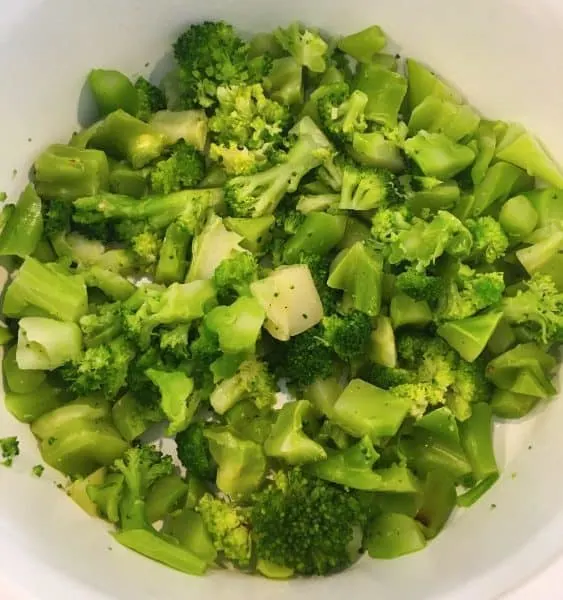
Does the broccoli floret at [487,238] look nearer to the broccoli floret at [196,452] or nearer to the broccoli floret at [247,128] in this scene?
the broccoli floret at [247,128]

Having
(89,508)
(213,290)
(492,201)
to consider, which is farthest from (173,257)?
(492,201)

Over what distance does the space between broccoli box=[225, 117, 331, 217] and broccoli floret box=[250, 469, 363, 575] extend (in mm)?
458

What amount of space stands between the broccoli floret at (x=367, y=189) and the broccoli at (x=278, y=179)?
68 mm

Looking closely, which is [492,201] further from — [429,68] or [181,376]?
[181,376]

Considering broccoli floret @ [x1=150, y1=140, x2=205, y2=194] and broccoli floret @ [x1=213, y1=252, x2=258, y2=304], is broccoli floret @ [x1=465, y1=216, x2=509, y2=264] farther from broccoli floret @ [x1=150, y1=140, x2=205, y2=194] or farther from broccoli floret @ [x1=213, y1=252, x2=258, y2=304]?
broccoli floret @ [x1=150, y1=140, x2=205, y2=194]

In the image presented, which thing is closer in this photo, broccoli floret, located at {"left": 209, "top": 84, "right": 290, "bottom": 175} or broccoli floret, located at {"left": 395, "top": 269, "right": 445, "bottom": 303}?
broccoli floret, located at {"left": 395, "top": 269, "right": 445, "bottom": 303}

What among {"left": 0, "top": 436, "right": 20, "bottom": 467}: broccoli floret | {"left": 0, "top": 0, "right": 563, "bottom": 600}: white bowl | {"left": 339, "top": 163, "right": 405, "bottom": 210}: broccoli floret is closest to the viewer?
{"left": 0, "top": 0, "right": 563, "bottom": 600}: white bowl

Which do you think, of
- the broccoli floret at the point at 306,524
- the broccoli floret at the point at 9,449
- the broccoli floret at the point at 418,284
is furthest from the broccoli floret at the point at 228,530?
the broccoli floret at the point at 418,284

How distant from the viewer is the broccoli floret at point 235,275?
1428 millimetres

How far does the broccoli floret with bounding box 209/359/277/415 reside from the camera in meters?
1.47

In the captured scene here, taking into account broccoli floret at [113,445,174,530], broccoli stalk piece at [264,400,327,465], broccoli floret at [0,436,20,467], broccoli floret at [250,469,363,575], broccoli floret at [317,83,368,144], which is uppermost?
broccoli floret at [317,83,368,144]

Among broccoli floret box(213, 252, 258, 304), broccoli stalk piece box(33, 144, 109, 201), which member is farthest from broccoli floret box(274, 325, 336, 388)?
broccoli stalk piece box(33, 144, 109, 201)

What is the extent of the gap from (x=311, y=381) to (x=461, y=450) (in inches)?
10.7

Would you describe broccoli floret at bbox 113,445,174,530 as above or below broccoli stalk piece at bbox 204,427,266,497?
below
